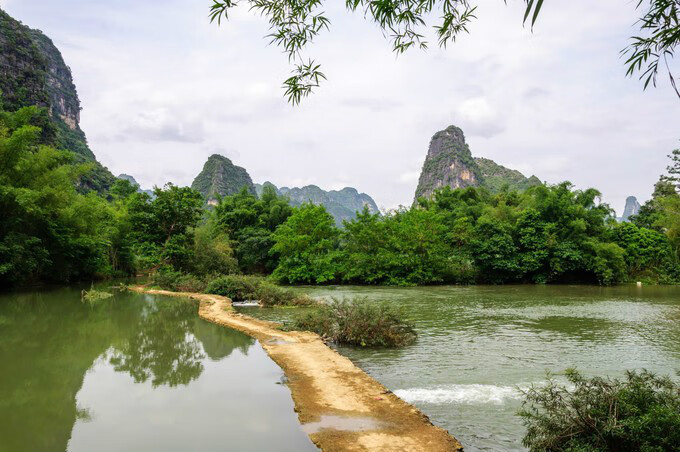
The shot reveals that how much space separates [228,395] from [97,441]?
177 centimetres

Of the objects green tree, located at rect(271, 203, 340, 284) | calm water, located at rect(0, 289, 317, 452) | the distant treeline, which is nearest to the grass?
calm water, located at rect(0, 289, 317, 452)

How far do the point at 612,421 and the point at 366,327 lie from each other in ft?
19.3

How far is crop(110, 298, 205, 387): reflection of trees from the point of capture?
6480 mm

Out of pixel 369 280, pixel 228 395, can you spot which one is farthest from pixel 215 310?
pixel 369 280

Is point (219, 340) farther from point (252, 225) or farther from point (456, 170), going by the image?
point (456, 170)

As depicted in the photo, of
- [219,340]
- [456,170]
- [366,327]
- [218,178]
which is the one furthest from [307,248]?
[456,170]

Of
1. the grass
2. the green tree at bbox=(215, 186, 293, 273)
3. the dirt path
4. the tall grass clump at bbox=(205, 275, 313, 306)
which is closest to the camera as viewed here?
the dirt path

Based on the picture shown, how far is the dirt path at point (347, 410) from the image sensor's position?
156 inches

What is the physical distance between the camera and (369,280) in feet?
86.8

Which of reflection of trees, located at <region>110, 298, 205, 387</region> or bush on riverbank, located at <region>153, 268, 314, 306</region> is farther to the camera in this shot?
bush on riverbank, located at <region>153, 268, 314, 306</region>

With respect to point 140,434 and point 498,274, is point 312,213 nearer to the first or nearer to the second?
point 498,274

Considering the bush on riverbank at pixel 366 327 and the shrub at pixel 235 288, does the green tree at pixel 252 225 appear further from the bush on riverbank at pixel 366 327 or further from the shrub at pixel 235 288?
the bush on riverbank at pixel 366 327

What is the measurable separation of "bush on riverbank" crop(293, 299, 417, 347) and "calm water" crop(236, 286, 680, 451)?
373 millimetres

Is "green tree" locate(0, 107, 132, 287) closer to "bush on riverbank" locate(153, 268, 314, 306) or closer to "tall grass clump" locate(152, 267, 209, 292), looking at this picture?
"tall grass clump" locate(152, 267, 209, 292)
